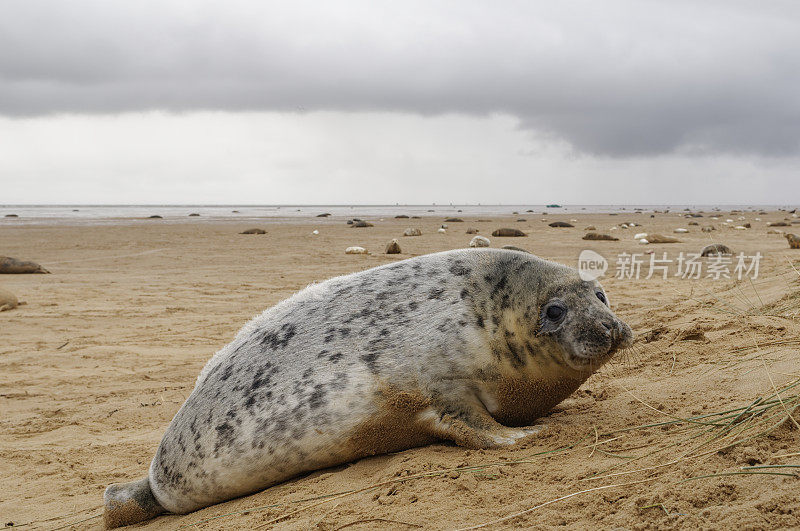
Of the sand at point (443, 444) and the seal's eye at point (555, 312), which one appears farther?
the seal's eye at point (555, 312)

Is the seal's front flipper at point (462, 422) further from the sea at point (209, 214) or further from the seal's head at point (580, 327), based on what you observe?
the sea at point (209, 214)

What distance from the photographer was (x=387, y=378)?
10.6 ft

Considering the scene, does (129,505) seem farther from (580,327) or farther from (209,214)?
(209,214)

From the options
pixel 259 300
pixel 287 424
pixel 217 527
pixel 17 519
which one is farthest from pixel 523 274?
pixel 259 300

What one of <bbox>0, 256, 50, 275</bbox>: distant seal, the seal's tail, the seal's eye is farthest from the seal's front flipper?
<bbox>0, 256, 50, 275</bbox>: distant seal

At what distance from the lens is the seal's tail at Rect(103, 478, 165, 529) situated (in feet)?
11.4

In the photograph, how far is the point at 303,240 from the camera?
794 inches

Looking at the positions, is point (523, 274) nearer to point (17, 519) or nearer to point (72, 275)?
point (17, 519)

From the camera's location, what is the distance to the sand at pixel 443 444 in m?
2.09

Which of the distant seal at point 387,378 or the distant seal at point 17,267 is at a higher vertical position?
the distant seal at point 387,378

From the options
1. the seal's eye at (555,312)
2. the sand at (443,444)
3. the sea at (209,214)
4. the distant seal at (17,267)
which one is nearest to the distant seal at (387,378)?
the seal's eye at (555,312)

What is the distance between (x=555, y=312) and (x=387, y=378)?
2.94ft

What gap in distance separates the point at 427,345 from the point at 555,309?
0.66m

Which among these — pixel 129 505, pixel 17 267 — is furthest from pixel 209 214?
pixel 129 505
